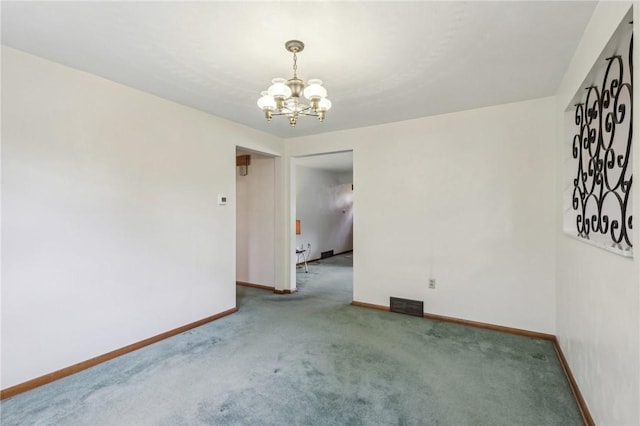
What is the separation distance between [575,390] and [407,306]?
1846 mm

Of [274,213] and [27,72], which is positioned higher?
[27,72]

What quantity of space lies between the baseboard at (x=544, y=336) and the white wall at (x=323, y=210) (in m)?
3.80

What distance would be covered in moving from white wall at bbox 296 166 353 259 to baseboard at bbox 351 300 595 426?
3.80m

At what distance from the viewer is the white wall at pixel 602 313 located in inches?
51.3

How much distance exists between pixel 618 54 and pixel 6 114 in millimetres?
3922

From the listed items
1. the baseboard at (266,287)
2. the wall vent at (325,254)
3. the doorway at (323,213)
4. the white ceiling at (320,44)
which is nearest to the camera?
the white ceiling at (320,44)

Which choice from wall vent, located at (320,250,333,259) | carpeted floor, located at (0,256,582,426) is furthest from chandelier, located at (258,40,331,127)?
wall vent, located at (320,250,333,259)

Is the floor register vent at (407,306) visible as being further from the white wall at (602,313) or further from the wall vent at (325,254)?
the wall vent at (325,254)

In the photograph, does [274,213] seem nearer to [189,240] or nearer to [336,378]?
[189,240]

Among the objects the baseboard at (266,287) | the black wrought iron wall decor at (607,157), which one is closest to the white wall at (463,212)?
the black wrought iron wall decor at (607,157)

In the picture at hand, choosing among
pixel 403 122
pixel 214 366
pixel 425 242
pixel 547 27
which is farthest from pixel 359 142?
pixel 214 366

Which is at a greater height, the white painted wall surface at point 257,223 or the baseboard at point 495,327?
the white painted wall surface at point 257,223

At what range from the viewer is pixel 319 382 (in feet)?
7.74

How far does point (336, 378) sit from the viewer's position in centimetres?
241
